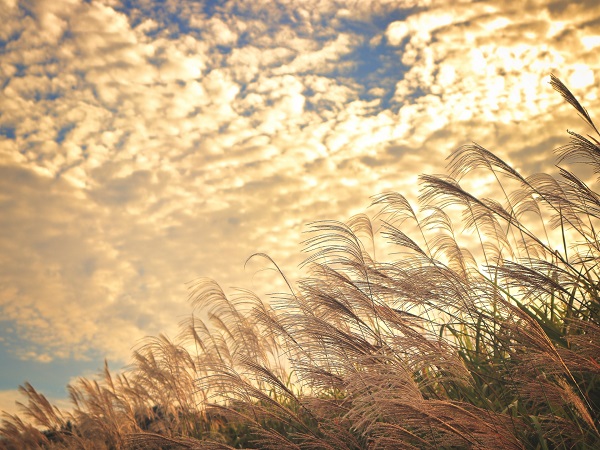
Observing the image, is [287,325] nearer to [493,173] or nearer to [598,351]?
[598,351]

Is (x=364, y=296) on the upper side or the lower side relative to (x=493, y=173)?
lower

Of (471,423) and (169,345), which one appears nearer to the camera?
(471,423)

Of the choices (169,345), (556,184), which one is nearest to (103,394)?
(169,345)

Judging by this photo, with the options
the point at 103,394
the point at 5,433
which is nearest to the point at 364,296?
the point at 103,394

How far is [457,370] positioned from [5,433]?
8882 mm

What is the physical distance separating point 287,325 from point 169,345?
4.60 meters

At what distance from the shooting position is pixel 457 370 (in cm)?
349

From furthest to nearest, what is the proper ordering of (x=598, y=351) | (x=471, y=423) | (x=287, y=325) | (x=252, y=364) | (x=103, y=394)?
(x=103, y=394) → (x=252, y=364) → (x=287, y=325) → (x=598, y=351) → (x=471, y=423)

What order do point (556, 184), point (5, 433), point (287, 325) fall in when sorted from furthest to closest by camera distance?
point (5, 433) < point (556, 184) < point (287, 325)

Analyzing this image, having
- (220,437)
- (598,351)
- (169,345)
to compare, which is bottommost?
(598,351)

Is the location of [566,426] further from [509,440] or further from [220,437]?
[220,437]

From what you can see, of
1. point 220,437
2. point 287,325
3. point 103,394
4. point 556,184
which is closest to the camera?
point 287,325

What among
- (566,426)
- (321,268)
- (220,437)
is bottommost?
(566,426)

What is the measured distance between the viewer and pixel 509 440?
9.86ft
